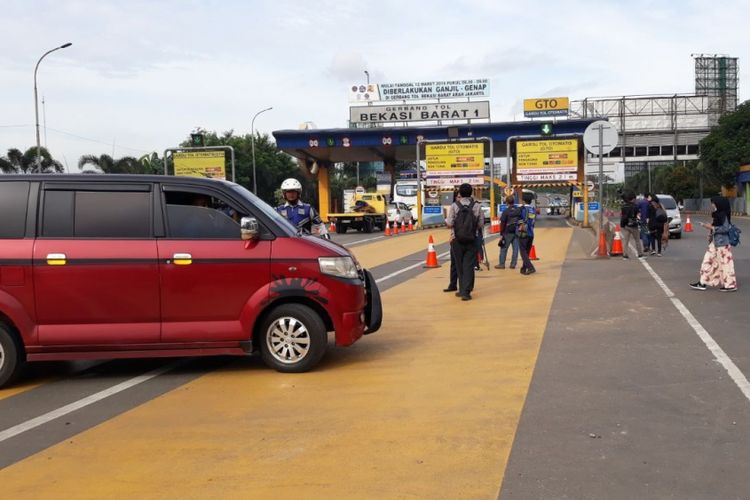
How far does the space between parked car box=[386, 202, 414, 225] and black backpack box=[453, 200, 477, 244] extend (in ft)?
97.8

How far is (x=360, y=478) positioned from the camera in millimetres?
4168

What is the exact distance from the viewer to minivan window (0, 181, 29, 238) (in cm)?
636

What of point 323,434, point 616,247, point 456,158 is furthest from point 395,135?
point 323,434

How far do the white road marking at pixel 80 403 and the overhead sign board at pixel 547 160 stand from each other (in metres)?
31.6

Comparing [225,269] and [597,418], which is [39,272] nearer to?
[225,269]

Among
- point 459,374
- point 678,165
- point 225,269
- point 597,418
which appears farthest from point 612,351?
point 678,165

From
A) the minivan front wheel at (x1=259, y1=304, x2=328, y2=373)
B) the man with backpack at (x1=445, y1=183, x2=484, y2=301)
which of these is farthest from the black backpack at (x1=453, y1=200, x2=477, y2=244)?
the minivan front wheel at (x1=259, y1=304, x2=328, y2=373)

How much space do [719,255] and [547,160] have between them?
25.9 metres

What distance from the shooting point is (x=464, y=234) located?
10.9m

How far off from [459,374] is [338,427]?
1780mm

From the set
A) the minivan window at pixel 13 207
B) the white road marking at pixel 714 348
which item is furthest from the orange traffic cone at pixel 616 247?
the minivan window at pixel 13 207

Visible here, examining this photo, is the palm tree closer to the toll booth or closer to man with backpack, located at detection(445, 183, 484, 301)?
the toll booth

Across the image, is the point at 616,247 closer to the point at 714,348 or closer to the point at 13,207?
the point at 714,348

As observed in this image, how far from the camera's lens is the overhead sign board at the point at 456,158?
3678cm
